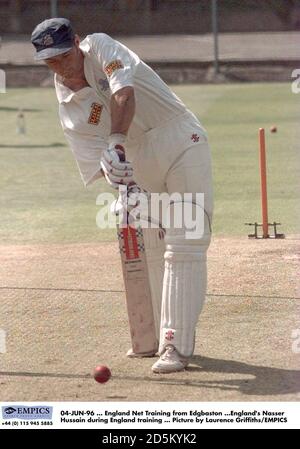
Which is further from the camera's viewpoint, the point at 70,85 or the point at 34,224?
the point at 34,224

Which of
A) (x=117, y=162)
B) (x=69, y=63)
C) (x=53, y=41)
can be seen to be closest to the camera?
(x=117, y=162)

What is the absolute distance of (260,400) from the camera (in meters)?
5.66

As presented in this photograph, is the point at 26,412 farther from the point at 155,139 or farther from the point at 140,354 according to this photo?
the point at 155,139

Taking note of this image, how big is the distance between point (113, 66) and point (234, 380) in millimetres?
1638

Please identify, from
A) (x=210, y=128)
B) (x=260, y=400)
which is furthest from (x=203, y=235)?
(x=210, y=128)

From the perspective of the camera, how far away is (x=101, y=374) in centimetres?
597

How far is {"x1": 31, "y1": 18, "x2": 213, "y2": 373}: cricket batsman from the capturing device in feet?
20.2

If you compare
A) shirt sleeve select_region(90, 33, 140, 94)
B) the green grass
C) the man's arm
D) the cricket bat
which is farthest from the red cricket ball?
the green grass

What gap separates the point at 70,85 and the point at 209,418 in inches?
73.8

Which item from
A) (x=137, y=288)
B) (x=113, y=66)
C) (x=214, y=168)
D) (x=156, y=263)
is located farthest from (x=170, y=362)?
(x=214, y=168)

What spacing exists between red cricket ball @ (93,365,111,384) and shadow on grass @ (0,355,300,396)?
14 cm

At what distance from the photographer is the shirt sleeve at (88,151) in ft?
20.7

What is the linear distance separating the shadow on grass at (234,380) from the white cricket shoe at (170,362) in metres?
0.03
